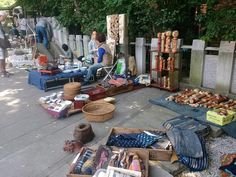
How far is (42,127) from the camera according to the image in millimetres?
4422

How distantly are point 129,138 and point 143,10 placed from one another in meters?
4.21

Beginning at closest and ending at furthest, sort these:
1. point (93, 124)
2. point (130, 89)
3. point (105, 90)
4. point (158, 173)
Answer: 1. point (158, 173)
2. point (93, 124)
3. point (105, 90)
4. point (130, 89)

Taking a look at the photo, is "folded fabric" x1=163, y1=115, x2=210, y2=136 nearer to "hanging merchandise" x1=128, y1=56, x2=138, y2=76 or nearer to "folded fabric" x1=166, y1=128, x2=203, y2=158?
"folded fabric" x1=166, y1=128, x2=203, y2=158

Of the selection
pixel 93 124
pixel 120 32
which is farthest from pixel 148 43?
pixel 93 124

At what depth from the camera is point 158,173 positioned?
9.34ft

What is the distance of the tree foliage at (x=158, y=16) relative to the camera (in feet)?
16.0

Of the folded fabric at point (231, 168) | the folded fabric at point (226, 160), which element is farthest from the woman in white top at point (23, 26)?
the folded fabric at point (231, 168)

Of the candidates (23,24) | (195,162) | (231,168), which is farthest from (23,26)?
(231,168)

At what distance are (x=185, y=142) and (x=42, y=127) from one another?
2.57 meters

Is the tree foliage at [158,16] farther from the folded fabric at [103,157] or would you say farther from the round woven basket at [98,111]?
the folded fabric at [103,157]

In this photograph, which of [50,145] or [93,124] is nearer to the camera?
[50,145]

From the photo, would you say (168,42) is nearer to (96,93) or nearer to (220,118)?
(96,93)

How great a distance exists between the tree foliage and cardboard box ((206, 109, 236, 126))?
164 centimetres

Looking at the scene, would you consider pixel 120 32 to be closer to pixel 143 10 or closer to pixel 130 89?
pixel 143 10
